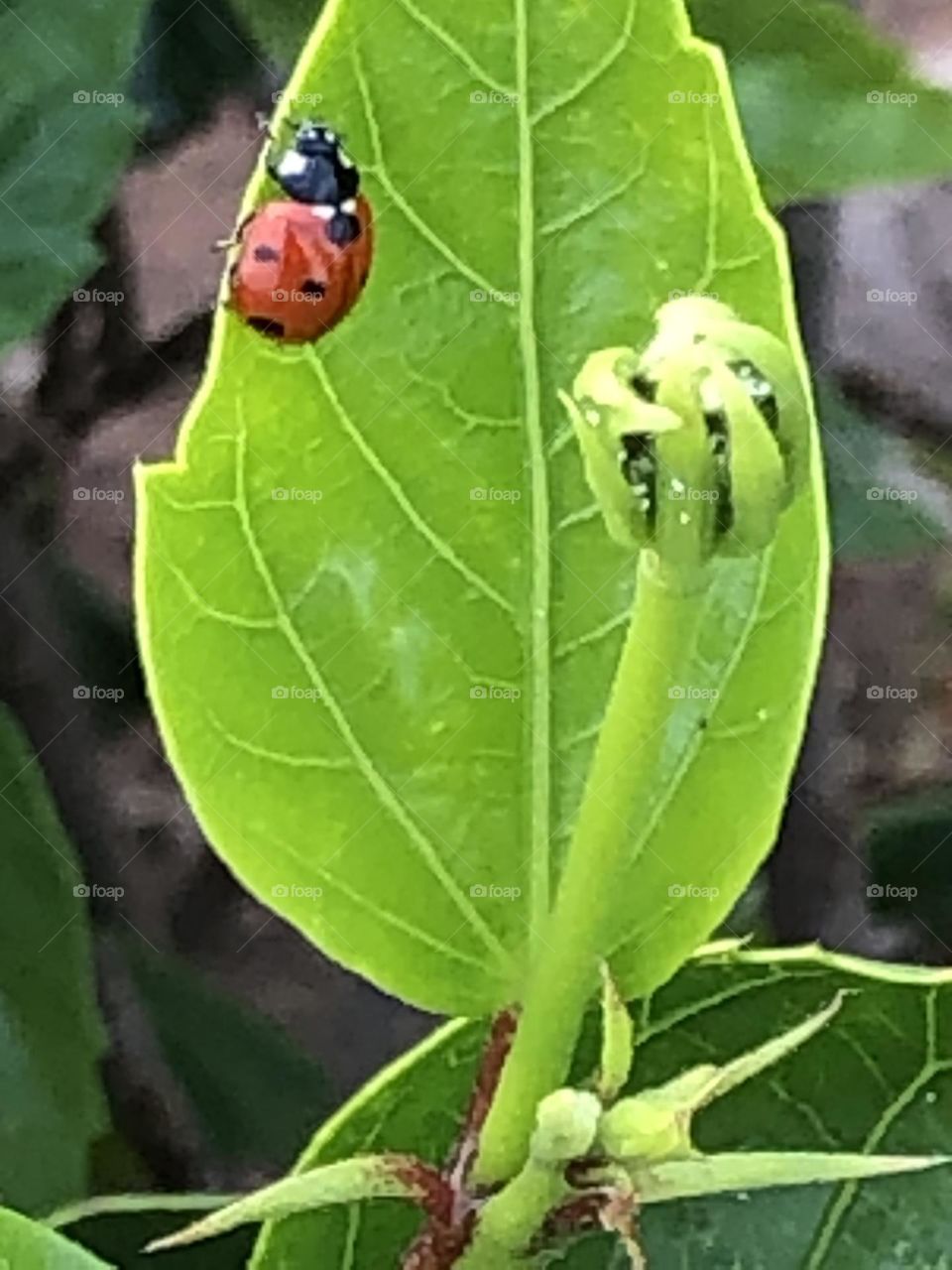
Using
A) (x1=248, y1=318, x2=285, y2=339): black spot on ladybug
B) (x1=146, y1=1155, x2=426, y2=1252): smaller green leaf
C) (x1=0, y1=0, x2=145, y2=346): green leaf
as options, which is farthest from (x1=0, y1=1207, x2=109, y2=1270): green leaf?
(x1=0, y1=0, x2=145, y2=346): green leaf

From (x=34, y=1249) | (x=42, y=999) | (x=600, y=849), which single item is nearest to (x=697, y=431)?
(x=600, y=849)

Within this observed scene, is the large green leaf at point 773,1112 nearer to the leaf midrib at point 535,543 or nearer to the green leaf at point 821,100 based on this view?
the leaf midrib at point 535,543

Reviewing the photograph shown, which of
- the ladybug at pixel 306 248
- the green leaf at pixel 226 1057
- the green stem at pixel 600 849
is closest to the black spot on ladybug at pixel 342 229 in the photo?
the ladybug at pixel 306 248

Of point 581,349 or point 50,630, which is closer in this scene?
point 581,349

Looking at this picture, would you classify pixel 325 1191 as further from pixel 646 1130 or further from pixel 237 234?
pixel 237 234

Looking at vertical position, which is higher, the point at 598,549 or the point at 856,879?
the point at 598,549

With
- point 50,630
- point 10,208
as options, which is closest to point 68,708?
point 50,630

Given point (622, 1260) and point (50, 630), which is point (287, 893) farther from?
point (50, 630)
